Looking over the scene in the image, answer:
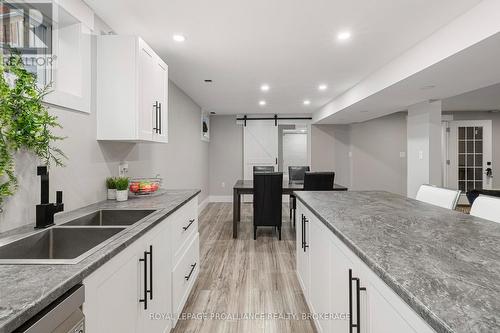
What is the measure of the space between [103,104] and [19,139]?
87 centimetres

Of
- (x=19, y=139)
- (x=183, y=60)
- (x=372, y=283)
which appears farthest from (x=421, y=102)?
(x=19, y=139)

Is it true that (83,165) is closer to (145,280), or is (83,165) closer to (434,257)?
(145,280)

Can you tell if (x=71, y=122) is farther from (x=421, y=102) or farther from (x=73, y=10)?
(x=421, y=102)

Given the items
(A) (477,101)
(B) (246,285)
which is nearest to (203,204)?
(B) (246,285)

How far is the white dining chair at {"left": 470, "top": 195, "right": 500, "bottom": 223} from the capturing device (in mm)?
1658

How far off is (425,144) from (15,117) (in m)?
5.15

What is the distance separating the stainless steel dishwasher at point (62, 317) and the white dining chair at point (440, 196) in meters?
2.27

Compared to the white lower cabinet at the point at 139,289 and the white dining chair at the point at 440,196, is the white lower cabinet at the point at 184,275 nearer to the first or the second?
the white lower cabinet at the point at 139,289

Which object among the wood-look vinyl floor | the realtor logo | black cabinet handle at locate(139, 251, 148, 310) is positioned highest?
the realtor logo

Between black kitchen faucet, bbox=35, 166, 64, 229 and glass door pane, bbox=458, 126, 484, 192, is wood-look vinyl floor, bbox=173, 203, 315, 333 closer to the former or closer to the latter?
black kitchen faucet, bbox=35, 166, 64, 229

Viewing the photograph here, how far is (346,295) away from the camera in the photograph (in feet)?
4.08

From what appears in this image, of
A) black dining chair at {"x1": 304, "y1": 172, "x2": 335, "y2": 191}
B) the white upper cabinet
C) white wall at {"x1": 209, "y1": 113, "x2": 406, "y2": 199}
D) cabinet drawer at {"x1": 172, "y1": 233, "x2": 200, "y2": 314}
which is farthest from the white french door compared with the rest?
the white upper cabinet

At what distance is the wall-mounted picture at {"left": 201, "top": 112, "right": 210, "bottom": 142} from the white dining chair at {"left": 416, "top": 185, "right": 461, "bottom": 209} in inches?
194

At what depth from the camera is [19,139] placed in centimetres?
134
